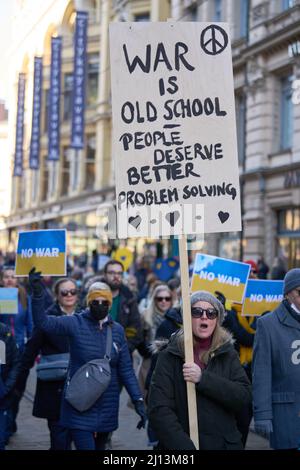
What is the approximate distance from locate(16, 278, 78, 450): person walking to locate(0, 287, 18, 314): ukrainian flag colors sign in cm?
99

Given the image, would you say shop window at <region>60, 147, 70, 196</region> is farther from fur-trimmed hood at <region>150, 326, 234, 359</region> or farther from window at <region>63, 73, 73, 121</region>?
fur-trimmed hood at <region>150, 326, 234, 359</region>

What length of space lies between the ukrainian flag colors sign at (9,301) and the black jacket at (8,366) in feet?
5.30

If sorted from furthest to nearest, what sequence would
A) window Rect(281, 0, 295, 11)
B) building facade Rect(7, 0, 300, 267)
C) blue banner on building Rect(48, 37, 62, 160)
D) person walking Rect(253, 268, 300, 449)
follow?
1. blue banner on building Rect(48, 37, 62, 160)
2. building facade Rect(7, 0, 300, 267)
3. window Rect(281, 0, 295, 11)
4. person walking Rect(253, 268, 300, 449)

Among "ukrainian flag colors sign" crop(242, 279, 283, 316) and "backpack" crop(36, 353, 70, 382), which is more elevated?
"ukrainian flag colors sign" crop(242, 279, 283, 316)

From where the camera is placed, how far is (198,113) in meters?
5.09

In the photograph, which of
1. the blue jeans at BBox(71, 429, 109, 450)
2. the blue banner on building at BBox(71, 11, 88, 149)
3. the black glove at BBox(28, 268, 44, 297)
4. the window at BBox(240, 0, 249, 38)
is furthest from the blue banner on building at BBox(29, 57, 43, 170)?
the blue jeans at BBox(71, 429, 109, 450)

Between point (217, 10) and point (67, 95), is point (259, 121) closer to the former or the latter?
point (217, 10)

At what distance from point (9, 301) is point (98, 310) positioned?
89.7 inches

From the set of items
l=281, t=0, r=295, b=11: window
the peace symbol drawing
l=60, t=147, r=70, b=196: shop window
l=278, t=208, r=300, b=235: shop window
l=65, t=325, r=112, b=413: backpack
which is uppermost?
l=60, t=147, r=70, b=196: shop window

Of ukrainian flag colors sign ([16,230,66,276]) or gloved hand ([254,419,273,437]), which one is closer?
gloved hand ([254,419,273,437])

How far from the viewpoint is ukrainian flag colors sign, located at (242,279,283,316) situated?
8188mm
